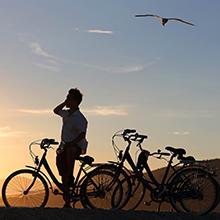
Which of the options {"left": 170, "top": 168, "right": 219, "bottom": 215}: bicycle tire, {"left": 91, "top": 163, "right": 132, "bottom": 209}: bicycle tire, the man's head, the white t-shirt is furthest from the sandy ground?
the man's head

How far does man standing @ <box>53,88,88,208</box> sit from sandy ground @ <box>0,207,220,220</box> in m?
1.49

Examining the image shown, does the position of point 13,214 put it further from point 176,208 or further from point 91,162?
point 176,208

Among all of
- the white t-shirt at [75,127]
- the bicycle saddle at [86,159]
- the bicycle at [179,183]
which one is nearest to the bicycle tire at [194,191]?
the bicycle at [179,183]

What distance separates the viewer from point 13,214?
422 inches

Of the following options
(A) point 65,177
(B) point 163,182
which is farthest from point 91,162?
(B) point 163,182

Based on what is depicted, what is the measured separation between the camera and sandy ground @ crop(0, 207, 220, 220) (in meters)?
10.8

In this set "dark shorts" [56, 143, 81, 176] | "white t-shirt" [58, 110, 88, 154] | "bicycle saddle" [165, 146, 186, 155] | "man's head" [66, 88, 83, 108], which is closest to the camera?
"dark shorts" [56, 143, 81, 176]

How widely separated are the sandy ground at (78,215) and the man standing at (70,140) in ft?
4.88

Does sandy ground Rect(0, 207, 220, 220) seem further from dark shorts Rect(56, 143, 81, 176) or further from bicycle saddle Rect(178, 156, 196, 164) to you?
dark shorts Rect(56, 143, 81, 176)

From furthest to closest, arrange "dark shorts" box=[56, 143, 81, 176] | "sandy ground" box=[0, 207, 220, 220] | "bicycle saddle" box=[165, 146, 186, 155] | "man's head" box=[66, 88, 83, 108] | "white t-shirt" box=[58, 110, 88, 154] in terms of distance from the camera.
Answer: "bicycle saddle" box=[165, 146, 186, 155] → "man's head" box=[66, 88, 83, 108] → "white t-shirt" box=[58, 110, 88, 154] → "dark shorts" box=[56, 143, 81, 176] → "sandy ground" box=[0, 207, 220, 220]

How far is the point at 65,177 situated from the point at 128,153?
1.29m

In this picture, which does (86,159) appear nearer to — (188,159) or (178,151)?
(178,151)

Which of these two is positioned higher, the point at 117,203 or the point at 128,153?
the point at 128,153

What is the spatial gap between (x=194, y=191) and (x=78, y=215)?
297cm
